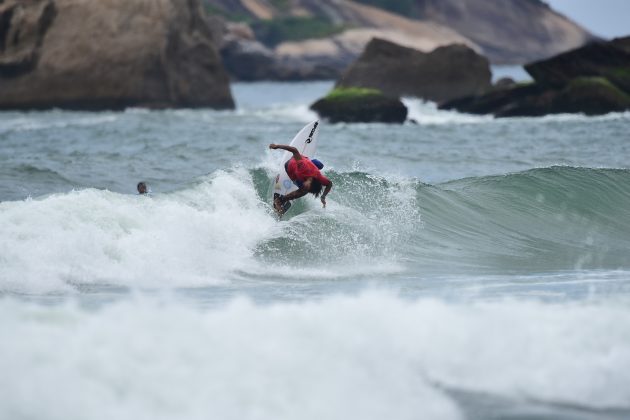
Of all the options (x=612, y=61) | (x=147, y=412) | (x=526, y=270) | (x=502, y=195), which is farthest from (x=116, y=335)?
(x=612, y=61)

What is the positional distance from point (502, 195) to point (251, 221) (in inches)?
214

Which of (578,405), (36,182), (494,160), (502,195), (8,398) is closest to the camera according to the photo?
(8,398)

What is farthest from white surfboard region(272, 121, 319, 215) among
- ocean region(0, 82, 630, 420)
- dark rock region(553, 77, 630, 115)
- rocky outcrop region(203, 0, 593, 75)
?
rocky outcrop region(203, 0, 593, 75)

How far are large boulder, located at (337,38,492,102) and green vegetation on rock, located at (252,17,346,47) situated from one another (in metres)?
90.3

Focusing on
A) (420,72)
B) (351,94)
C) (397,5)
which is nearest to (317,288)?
(351,94)

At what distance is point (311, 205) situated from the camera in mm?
16516

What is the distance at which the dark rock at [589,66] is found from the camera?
3872 cm

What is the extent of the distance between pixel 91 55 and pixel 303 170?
94.6 ft

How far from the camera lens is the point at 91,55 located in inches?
1686

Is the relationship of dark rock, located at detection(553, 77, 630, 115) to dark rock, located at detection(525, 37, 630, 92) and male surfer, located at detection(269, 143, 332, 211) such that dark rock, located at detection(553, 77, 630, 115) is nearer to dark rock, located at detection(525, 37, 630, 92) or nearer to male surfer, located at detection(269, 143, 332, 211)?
dark rock, located at detection(525, 37, 630, 92)

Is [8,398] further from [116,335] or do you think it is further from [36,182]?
[36,182]

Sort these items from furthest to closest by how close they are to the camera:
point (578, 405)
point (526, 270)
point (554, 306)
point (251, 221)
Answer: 1. point (251, 221)
2. point (526, 270)
3. point (554, 306)
4. point (578, 405)

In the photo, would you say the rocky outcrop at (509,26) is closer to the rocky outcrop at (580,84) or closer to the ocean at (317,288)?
the rocky outcrop at (580,84)

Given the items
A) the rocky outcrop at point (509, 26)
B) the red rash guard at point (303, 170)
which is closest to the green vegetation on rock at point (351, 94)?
the red rash guard at point (303, 170)
